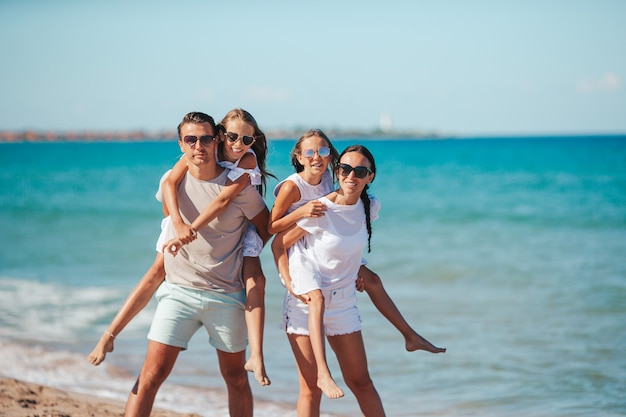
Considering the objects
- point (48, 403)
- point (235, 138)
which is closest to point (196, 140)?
point (235, 138)

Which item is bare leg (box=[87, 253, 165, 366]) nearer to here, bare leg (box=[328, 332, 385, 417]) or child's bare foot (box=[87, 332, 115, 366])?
child's bare foot (box=[87, 332, 115, 366])

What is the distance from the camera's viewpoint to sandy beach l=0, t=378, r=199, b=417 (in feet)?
18.3

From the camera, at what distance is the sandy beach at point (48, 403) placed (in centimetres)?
559

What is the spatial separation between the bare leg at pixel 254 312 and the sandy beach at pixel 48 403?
2.00 metres

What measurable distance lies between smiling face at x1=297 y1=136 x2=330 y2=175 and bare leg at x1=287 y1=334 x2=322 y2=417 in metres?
0.90

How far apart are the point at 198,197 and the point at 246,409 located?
1.26m

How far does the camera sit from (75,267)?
1324cm

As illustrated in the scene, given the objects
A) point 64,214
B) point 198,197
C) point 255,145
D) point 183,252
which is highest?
point 255,145

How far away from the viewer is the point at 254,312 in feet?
14.0

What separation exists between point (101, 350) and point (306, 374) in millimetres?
1184

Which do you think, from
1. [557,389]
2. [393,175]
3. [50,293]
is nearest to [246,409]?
[557,389]

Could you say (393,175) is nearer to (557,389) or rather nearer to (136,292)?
(557,389)

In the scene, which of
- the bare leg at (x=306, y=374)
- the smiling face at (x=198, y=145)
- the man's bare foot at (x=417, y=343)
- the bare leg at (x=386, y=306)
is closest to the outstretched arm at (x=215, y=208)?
the smiling face at (x=198, y=145)

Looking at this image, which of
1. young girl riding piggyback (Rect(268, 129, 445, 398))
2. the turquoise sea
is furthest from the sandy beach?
young girl riding piggyback (Rect(268, 129, 445, 398))
